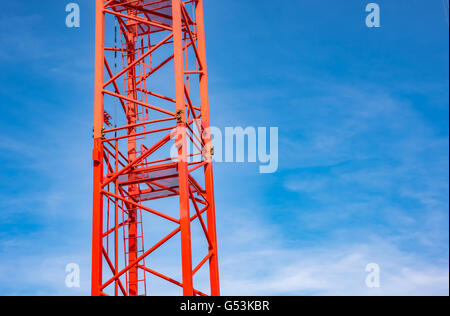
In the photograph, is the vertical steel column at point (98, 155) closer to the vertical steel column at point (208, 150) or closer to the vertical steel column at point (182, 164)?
the vertical steel column at point (182, 164)

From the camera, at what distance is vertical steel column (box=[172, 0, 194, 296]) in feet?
56.7

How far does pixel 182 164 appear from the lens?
18078mm

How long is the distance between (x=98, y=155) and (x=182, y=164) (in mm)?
3712

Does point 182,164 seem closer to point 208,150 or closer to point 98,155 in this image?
point 208,150

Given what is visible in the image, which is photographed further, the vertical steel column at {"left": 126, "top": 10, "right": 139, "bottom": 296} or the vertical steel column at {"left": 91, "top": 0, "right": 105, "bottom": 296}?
the vertical steel column at {"left": 126, "top": 10, "right": 139, "bottom": 296}

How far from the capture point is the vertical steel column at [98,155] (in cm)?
1872

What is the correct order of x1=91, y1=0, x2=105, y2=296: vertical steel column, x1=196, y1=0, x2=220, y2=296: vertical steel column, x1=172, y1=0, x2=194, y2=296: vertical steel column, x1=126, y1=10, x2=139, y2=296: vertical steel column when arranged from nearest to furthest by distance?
x1=172, y1=0, x2=194, y2=296: vertical steel column < x1=91, y1=0, x2=105, y2=296: vertical steel column < x1=196, y1=0, x2=220, y2=296: vertical steel column < x1=126, y1=10, x2=139, y2=296: vertical steel column

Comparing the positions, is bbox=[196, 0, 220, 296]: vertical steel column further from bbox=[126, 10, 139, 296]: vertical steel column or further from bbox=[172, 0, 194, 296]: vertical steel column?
bbox=[126, 10, 139, 296]: vertical steel column

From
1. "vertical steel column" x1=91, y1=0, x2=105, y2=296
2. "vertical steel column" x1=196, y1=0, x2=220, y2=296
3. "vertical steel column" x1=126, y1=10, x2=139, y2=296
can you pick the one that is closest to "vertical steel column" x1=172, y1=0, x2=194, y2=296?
"vertical steel column" x1=196, y1=0, x2=220, y2=296

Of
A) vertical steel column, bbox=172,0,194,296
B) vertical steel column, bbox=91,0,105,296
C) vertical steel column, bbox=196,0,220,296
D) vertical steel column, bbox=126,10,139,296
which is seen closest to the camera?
vertical steel column, bbox=172,0,194,296

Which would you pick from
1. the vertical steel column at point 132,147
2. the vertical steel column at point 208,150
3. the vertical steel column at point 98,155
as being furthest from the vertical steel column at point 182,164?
the vertical steel column at point 98,155

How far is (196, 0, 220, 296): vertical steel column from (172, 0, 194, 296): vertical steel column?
2760 mm
